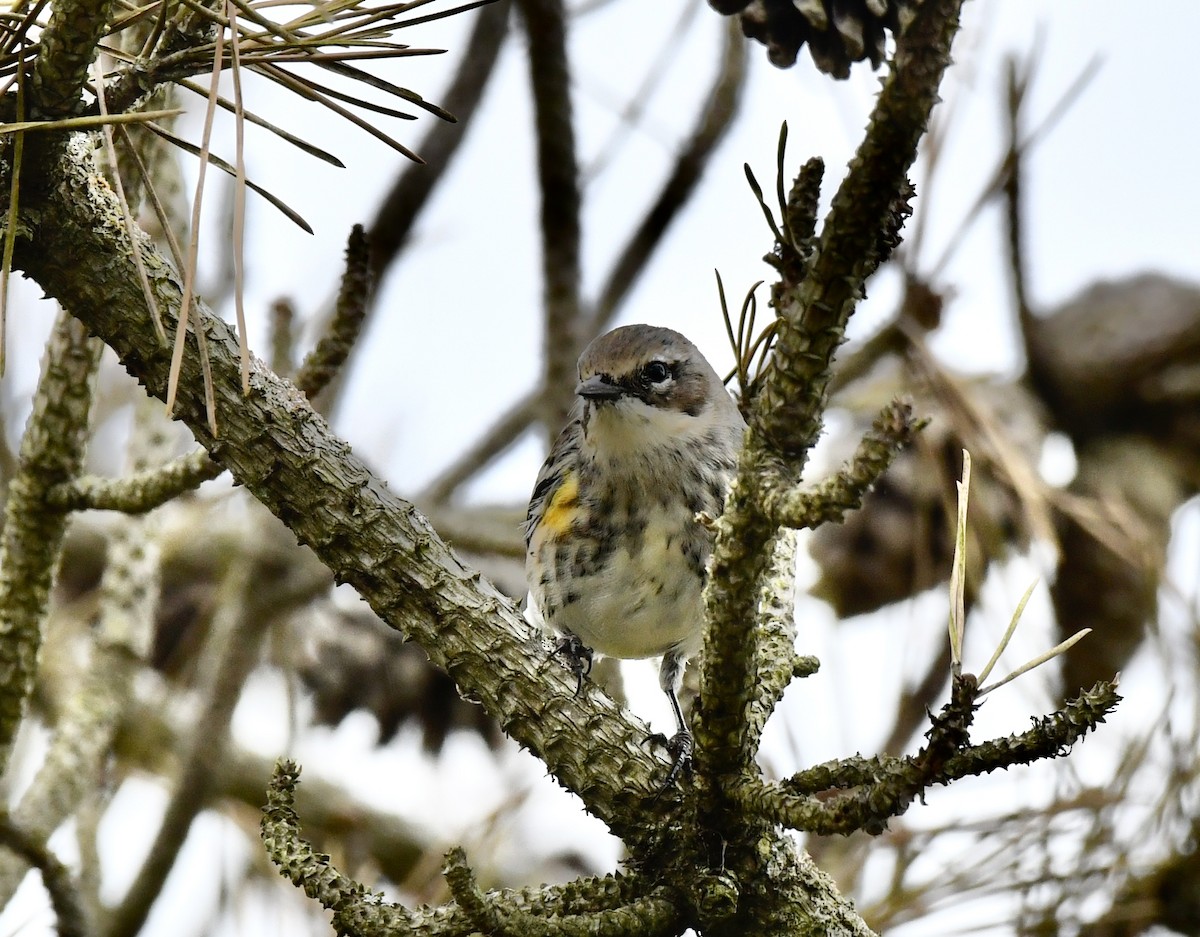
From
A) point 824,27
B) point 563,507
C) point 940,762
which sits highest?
point 563,507

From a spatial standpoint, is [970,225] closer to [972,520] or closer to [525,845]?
[972,520]

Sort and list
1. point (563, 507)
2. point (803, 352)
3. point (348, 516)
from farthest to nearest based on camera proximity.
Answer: point (563, 507), point (348, 516), point (803, 352)

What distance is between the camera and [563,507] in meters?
3.40

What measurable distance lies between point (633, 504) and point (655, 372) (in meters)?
0.40

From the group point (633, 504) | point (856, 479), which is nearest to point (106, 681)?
point (633, 504)

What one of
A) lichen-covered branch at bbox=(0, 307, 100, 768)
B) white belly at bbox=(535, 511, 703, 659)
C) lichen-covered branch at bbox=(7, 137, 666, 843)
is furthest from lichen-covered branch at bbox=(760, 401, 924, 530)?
white belly at bbox=(535, 511, 703, 659)

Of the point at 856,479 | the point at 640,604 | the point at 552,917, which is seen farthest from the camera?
the point at 640,604

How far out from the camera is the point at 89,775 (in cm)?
288

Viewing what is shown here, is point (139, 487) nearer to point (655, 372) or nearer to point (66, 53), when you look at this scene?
point (66, 53)

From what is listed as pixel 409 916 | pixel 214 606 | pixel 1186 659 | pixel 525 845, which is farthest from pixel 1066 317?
pixel 409 916

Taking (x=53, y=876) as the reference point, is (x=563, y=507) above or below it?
above

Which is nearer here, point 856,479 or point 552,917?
point 856,479

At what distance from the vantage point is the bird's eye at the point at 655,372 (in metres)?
3.44

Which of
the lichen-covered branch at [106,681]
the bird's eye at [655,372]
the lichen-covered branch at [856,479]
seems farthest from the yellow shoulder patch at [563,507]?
the lichen-covered branch at [856,479]
